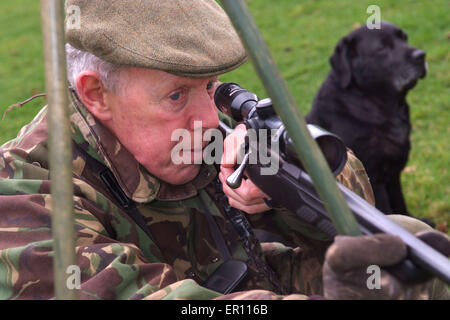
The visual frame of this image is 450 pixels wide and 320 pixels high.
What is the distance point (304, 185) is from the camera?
5.33 ft

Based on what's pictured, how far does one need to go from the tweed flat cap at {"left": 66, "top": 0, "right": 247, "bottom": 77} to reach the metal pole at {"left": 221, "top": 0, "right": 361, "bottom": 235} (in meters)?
0.88

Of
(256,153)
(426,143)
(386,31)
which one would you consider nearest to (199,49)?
(256,153)

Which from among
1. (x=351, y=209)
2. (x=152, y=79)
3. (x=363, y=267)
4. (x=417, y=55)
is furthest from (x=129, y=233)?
(x=417, y=55)

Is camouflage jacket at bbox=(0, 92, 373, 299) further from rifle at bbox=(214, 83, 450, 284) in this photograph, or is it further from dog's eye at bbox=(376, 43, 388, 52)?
→ dog's eye at bbox=(376, 43, 388, 52)

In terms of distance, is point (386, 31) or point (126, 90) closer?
point (126, 90)

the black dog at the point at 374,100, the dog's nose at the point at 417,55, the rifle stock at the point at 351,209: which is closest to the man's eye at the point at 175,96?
the rifle stock at the point at 351,209

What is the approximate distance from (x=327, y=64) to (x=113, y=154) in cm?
539

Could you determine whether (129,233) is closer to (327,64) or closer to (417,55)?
(417,55)

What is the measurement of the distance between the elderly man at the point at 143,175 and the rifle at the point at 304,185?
5.5 inches

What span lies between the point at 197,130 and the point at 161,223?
1.28 feet

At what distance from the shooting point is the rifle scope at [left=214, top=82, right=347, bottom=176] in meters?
1.50

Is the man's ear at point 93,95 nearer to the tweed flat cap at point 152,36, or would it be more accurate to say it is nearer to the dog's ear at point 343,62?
the tweed flat cap at point 152,36

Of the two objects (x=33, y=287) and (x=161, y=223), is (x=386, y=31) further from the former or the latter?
(x=33, y=287)
